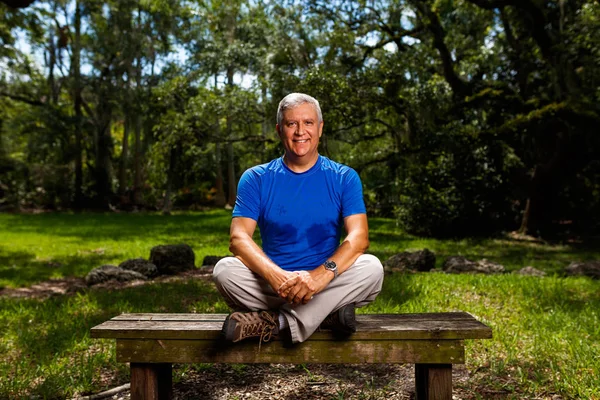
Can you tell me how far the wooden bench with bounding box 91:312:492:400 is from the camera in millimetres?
2711

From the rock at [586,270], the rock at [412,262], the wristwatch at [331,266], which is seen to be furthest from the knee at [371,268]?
the rock at [586,270]

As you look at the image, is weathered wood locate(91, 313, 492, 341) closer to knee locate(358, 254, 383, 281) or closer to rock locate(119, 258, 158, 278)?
knee locate(358, 254, 383, 281)

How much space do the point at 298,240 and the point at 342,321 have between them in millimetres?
562

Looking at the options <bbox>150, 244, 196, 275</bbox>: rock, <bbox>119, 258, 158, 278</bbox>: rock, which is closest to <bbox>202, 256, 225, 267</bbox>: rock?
<bbox>150, 244, 196, 275</bbox>: rock

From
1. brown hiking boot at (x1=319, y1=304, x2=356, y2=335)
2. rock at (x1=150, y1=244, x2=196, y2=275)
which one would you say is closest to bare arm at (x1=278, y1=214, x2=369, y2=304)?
brown hiking boot at (x1=319, y1=304, x2=356, y2=335)

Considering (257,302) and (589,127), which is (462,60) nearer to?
(589,127)

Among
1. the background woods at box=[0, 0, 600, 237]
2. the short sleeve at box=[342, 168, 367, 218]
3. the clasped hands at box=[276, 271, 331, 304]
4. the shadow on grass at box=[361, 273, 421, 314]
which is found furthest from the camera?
the background woods at box=[0, 0, 600, 237]

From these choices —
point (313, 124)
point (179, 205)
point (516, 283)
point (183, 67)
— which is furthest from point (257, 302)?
point (179, 205)

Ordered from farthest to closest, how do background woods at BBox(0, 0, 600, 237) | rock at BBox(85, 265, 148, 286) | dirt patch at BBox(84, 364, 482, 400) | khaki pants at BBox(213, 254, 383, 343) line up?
background woods at BBox(0, 0, 600, 237)
rock at BBox(85, 265, 148, 286)
dirt patch at BBox(84, 364, 482, 400)
khaki pants at BBox(213, 254, 383, 343)

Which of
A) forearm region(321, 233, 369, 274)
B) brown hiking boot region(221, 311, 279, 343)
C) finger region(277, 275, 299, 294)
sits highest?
forearm region(321, 233, 369, 274)

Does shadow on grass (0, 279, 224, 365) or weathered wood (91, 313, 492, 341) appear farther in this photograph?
shadow on grass (0, 279, 224, 365)

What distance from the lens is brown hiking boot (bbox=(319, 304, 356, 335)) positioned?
103 inches

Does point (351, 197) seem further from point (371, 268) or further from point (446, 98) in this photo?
point (446, 98)

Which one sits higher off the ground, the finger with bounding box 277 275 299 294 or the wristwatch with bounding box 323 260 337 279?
the wristwatch with bounding box 323 260 337 279
